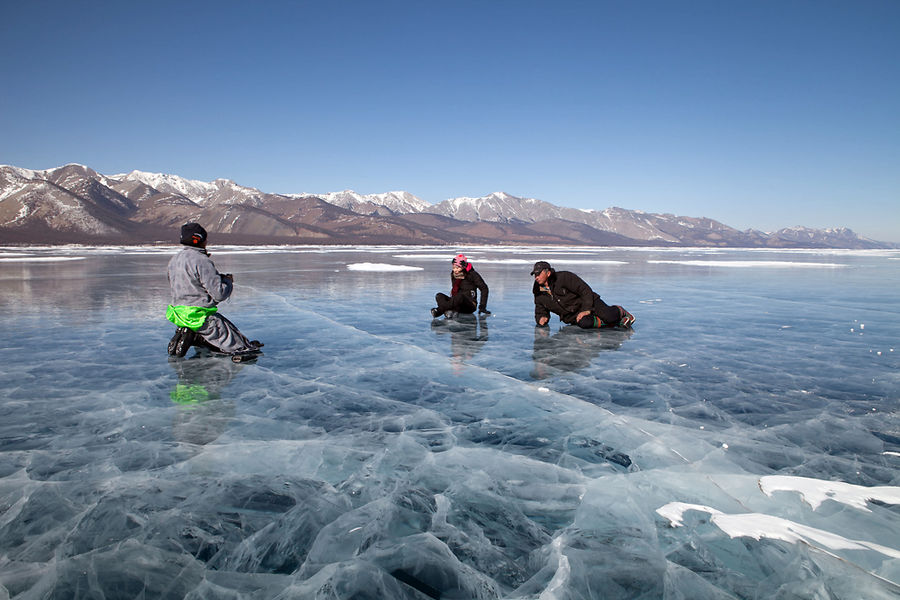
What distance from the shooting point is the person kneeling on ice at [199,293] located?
6707 mm

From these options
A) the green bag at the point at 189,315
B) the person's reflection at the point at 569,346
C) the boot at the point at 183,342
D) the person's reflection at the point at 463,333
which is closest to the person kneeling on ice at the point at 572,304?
the person's reflection at the point at 569,346

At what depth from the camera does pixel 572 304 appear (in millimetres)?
9578

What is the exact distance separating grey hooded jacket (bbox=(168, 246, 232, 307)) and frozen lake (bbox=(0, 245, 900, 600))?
0.94m

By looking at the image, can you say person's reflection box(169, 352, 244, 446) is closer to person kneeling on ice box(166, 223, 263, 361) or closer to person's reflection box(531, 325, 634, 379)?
person kneeling on ice box(166, 223, 263, 361)

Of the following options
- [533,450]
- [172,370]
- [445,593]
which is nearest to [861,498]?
[533,450]

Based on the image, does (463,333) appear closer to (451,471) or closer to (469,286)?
(469,286)

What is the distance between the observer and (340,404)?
17.2ft

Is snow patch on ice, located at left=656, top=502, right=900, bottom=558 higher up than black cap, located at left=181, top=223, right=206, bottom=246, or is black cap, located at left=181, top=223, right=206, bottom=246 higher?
black cap, located at left=181, top=223, right=206, bottom=246

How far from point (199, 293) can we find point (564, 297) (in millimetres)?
6314

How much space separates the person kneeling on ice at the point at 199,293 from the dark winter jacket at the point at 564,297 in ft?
17.7

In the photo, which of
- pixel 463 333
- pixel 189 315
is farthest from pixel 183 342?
pixel 463 333

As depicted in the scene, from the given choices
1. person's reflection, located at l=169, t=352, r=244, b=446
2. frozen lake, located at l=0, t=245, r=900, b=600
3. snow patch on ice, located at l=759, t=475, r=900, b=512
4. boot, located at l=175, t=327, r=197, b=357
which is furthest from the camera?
boot, located at l=175, t=327, r=197, b=357

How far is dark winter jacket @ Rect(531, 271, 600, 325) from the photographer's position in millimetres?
9398

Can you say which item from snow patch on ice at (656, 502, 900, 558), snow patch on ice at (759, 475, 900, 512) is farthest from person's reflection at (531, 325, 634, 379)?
snow patch on ice at (656, 502, 900, 558)
